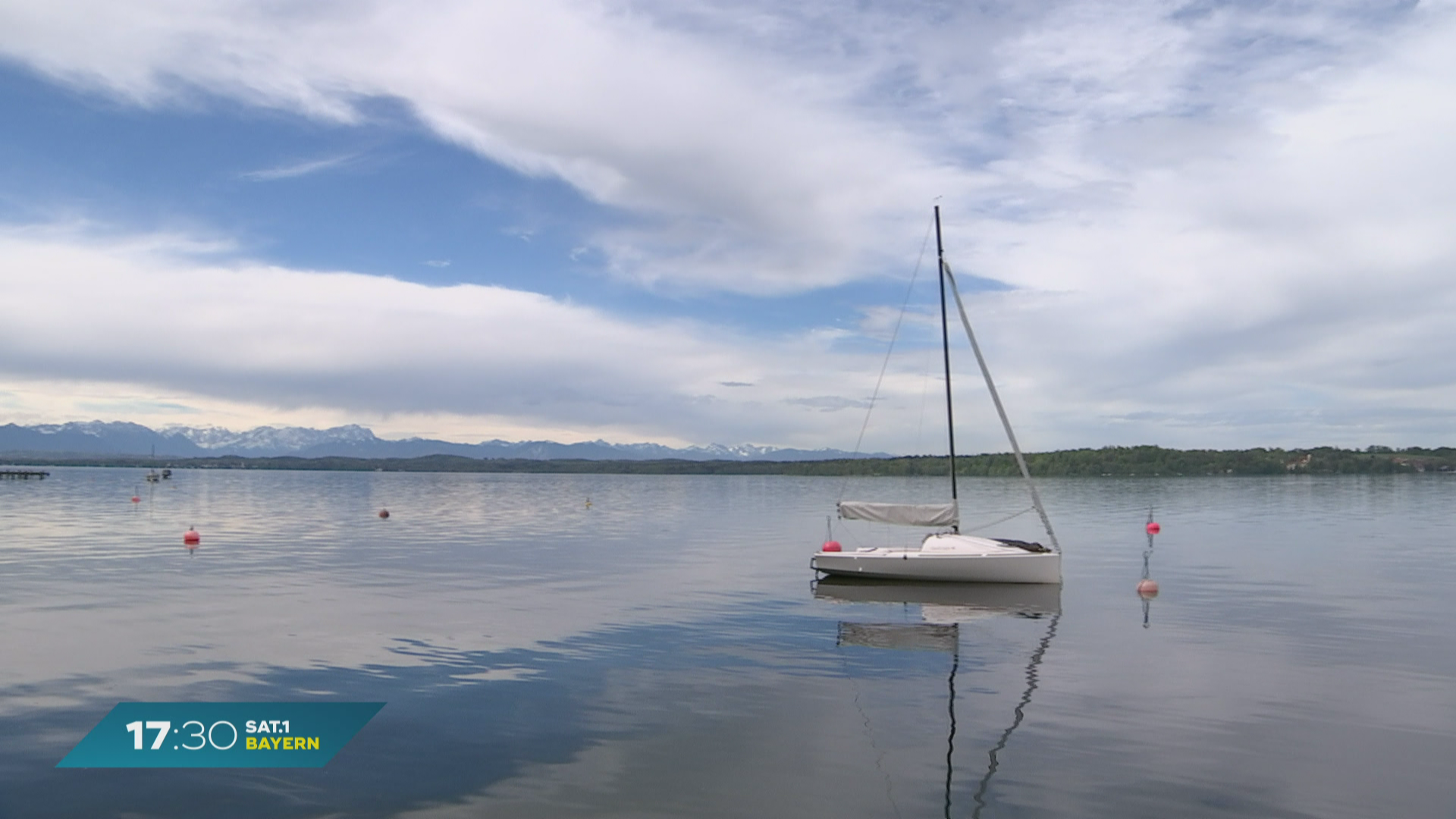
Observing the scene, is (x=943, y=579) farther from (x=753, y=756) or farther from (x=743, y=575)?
(x=753, y=756)

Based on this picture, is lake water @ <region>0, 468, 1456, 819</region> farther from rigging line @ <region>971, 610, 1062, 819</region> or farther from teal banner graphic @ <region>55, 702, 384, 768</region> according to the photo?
teal banner graphic @ <region>55, 702, 384, 768</region>

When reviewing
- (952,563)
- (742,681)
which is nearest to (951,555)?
(952,563)

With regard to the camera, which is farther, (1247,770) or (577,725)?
(577,725)

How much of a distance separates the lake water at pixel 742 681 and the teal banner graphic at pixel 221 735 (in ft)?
1.58

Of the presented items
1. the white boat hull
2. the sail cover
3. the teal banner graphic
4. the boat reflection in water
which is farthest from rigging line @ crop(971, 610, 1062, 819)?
the sail cover

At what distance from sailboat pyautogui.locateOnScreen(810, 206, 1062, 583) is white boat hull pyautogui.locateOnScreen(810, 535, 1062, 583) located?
1.3 inches

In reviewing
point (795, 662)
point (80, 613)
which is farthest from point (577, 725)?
point (80, 613)

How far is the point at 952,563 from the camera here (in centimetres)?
4128

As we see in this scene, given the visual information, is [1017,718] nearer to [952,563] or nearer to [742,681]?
[742,681]

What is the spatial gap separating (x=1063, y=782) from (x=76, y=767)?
57.7ft

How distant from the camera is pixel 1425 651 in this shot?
27.9 metres

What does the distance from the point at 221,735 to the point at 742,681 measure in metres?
11.6

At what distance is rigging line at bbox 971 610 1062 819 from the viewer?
1512 cm

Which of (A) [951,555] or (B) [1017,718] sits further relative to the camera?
(A) [951,555]
